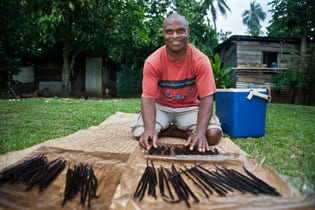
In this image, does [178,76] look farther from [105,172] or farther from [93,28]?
[93,28]

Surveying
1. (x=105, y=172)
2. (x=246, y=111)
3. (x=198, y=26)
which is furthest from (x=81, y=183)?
(x=198, y=26)

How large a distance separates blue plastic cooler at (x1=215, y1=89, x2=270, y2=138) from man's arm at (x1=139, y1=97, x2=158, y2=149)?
0.84 m

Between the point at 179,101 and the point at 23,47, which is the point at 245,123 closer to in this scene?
the point at 179,101

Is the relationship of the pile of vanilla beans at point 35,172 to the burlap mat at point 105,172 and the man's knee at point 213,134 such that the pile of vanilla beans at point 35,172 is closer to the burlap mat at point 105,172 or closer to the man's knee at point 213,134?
the burlap mat at point 105,172

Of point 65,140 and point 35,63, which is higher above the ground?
point 35,63

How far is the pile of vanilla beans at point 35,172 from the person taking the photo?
113 centimetres

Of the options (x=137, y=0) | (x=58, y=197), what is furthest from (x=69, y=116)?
(x=137, y=0)

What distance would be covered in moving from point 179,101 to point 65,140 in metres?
0.89

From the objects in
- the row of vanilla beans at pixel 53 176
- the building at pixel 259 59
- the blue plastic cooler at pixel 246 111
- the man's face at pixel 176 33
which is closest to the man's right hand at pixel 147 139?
the row of vanilla beans at pixel 53 176

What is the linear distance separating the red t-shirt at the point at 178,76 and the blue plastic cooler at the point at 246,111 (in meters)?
0.49

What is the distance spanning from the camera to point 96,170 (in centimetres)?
126

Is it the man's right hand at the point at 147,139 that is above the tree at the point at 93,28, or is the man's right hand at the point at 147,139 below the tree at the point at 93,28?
below

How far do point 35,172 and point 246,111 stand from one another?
67.1 inches

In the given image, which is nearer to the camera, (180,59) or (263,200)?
(263,200)
